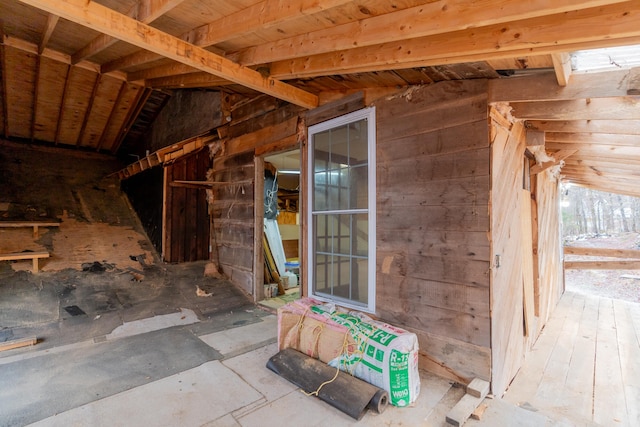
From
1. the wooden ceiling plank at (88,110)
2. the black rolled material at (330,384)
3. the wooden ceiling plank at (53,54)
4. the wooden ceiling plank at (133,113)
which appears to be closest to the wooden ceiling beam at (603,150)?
the black rolled material at (330,384)

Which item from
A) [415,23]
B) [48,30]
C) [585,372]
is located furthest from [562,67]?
[48,30]

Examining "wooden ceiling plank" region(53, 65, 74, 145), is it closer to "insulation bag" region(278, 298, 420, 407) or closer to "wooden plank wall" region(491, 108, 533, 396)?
"insulation bag" region(278, 298, 420, 407)

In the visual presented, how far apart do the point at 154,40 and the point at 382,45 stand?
5.76ft

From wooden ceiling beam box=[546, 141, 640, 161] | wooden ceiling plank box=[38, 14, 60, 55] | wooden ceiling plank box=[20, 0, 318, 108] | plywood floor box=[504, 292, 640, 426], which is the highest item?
wooden ceiling plank box=[38, 14, 60, 55]

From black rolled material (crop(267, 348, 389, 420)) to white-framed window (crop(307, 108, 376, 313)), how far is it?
32.8 inches

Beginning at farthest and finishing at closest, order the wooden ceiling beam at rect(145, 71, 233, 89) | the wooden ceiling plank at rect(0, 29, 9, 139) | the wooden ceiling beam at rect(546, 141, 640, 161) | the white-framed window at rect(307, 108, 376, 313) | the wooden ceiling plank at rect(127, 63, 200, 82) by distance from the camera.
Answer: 1. the wooden ceiling plank at rect(0, 29, 9, 139)
2. the wooden ceiling beam at rect(145, 71, 233, 89)
3. the wooden ceiling plank at rect(127, 63, 200, 82)
4. the wooden ceiling beam at rect(546, 141, 640, 161)
5. the white-framed window at rect(307, 108, 376, 313)

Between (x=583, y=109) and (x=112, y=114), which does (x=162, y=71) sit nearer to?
(x=112, y=114)

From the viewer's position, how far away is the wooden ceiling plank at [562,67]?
1.83 m

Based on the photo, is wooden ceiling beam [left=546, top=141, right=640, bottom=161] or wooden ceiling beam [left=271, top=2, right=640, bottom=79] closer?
wooden ceiling beam [left=271, top=2, right=640, bottom=79]

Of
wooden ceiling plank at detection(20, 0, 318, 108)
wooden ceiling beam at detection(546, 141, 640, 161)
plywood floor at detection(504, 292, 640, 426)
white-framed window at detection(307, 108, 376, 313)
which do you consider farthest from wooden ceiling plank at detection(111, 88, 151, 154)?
plywood floor at detection(504, 292, 640, 426)

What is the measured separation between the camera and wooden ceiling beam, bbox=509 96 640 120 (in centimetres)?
214

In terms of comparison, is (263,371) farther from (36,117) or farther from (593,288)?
(593,288)

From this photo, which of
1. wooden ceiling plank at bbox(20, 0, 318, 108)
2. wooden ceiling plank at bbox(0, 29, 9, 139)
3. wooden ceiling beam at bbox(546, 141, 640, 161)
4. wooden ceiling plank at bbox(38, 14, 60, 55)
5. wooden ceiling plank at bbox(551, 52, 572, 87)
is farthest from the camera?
wooden ceiling plank at bbox(0, 29, 9, 139)

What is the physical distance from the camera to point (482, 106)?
94.3 inches
